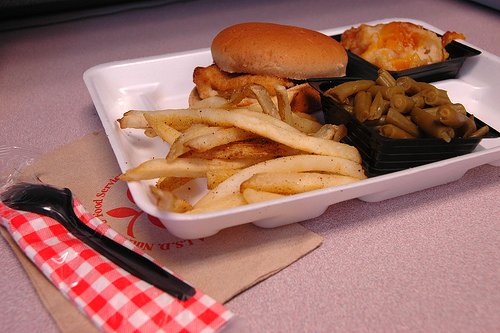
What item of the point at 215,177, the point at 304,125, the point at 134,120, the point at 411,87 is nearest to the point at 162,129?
the point at 134,120

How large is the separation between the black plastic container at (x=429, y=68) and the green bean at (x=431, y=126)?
0.53m

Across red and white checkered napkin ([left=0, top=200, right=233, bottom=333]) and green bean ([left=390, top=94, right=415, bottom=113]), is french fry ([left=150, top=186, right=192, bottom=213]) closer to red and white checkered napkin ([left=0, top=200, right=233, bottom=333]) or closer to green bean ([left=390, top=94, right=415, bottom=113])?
red and white checkered napkin ([left=0, top=200, right=233, bottom=333])

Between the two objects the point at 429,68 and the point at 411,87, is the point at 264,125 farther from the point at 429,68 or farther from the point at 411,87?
the point at 429,68

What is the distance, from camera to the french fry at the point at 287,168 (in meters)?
1.21

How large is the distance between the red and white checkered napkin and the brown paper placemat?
4cm

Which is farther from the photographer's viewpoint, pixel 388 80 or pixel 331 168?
pixel 388 80

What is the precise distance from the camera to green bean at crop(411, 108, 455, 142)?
1372 mm

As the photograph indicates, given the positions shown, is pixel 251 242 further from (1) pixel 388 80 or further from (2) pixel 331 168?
(1) pixel 388 80

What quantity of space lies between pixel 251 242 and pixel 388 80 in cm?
80

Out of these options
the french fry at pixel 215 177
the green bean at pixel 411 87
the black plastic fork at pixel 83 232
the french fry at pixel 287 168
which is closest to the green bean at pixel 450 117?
the green bean at pixel 411 87

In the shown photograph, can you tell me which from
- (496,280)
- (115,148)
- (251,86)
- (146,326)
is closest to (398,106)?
(251,86)

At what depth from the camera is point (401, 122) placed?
4.66 ft

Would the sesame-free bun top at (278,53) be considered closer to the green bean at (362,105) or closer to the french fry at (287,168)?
the green bean at (362,105)

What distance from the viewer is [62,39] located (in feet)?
10.0
